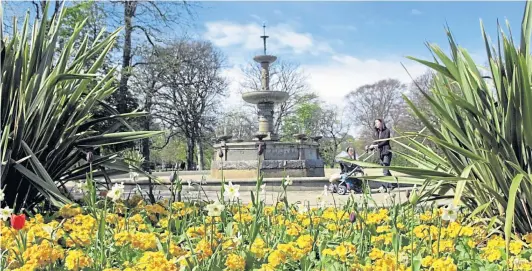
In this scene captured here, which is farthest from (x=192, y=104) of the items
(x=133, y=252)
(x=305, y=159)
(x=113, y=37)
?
(x=133, y=252)

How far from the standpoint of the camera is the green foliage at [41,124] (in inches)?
103

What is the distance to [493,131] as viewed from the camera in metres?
2.39

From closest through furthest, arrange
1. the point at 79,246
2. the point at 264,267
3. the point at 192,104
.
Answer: the point at 264,267 → the point at 79,246 → the point at 192,104

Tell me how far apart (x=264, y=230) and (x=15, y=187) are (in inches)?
58.9

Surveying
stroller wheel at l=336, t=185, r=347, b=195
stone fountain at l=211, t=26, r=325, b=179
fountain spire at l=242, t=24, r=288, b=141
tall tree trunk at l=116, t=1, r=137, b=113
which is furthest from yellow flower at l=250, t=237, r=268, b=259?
tall tree trunk at l=116, t=1, r=137, b=113

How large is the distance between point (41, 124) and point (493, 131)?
2.46 metres

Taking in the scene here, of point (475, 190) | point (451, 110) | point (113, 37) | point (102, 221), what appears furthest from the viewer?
point (113, 37)

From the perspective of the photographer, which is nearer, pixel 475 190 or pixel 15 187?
pixel 475 190

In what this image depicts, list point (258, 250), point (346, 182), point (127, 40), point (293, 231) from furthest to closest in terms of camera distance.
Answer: point (127, 40) → point (346, 182) → point (293, 231) → point (258, 250)

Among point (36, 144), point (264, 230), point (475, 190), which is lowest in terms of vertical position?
point (264, 230)

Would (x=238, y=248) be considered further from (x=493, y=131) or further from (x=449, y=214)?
(x=493, y=131)

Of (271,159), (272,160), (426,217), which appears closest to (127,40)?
(271,159)

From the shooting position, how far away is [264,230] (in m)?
2.37

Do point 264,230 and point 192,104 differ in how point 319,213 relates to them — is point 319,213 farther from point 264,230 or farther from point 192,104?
point 192,104
